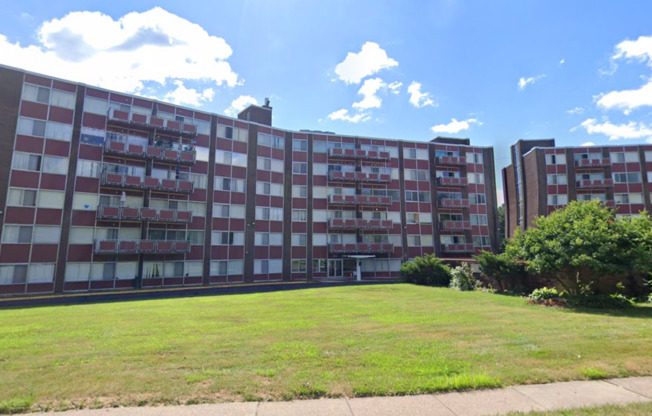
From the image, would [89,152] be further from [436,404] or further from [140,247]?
[436,404]

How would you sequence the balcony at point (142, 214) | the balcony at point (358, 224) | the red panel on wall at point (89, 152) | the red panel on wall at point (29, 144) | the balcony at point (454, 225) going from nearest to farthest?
the red panel on wall at point (29, 144) < the balcony at point (142, 214) < the red panel on wall at point (89, 152) < the balcony at point (358, 224) < the balcony at point (454, 225)

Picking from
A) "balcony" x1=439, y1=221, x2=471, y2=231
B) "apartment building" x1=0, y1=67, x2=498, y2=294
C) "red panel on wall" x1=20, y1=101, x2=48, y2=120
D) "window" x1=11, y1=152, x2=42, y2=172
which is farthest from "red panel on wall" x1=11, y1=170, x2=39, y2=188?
"balcony" x1=439, y1=221, x2=471, y2=231

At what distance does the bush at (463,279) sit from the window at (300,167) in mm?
24006

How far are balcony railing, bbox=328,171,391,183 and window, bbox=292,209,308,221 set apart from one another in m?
6.15

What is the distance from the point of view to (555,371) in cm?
721

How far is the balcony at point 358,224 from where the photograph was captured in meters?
47.0

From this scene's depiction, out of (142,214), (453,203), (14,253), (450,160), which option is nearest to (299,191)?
(142,214)

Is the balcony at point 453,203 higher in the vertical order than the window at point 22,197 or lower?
higher

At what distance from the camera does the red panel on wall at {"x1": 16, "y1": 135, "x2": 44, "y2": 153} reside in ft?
105

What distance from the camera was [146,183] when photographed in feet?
119

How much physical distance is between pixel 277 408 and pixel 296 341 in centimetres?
387

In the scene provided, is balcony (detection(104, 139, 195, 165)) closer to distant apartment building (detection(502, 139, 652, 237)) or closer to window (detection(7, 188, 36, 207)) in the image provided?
window (detection(7, 188, 36, 207))

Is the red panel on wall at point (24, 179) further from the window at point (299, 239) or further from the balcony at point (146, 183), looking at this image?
the window at point (299, 239)

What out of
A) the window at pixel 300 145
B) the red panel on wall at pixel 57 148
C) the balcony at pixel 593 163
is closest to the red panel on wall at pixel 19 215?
the red panel on wall at pixel 57 148
